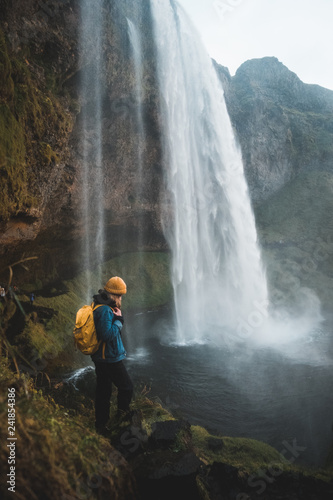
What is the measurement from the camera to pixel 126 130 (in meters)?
18.2

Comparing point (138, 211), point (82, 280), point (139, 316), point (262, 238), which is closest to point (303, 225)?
point (262, 238)

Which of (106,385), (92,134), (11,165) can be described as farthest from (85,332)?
(92,134)

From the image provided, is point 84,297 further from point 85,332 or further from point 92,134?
point 85,332

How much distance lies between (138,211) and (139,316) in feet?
25.9

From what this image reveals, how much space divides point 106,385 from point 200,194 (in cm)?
1883

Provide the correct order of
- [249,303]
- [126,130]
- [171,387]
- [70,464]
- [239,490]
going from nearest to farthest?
[70,464], [239,490], [171,387], [126,130], [249,303]

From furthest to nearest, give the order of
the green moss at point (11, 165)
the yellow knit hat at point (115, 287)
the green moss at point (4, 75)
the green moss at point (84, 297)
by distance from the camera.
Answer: the green moss at point (84, 297) < the green moss at point (11, 165) < the green moss at point (4, 75) < the yellow knit hat at point (115, 287)

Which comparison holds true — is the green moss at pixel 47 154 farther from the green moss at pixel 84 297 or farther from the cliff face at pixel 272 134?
the cliff face at pixel 272 134

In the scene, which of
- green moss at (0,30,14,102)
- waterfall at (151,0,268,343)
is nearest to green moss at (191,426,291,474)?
green moss at (0,30,14,102)

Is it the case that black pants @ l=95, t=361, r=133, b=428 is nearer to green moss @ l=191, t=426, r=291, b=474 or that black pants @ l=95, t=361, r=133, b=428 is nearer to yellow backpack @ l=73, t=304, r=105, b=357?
yellow backpack @ l=73, t=304, r=105, b=357

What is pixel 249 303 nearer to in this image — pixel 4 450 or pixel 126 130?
pixel 126 130

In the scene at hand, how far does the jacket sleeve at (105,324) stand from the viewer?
11.9 feet

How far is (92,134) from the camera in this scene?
16.7 meters

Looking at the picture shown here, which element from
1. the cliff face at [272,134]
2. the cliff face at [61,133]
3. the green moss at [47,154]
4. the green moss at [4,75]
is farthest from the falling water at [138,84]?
the cliff face at [272,134]
